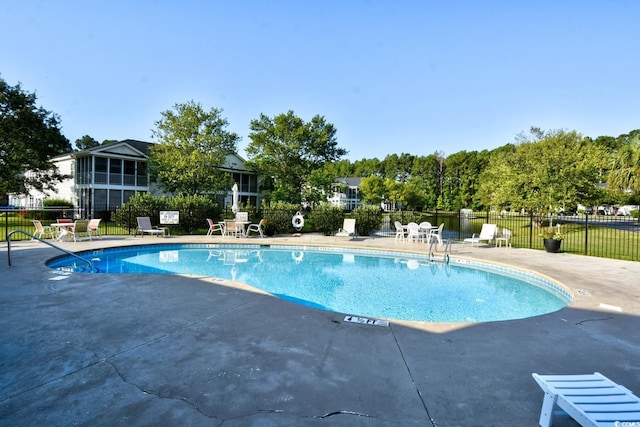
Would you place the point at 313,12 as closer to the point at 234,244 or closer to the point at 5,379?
the point at 234,244

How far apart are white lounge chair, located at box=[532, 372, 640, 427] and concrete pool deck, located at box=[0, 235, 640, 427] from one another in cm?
29

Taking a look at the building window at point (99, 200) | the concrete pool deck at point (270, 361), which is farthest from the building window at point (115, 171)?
the concrete pool deck at point (270, 361)

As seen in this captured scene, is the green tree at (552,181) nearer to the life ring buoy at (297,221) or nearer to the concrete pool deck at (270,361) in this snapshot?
the life ring buoy at (297,221)

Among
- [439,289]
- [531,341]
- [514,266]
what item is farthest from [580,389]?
[514,266]

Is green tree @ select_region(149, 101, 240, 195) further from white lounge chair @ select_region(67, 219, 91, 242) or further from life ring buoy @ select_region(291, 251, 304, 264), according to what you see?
life ring buoy @ select_region(291, 251, 304, 264)

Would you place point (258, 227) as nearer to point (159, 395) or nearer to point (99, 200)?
point (159, 395)

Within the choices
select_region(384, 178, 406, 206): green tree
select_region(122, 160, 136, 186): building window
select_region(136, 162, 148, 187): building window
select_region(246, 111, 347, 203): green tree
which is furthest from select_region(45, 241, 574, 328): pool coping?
select_region(384, 178, 406, 206): green tree

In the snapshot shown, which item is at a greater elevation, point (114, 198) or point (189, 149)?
point (189, 149)

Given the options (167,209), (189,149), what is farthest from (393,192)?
(167,209)

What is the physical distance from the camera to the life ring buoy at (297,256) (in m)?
11.5

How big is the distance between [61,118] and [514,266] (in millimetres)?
27578

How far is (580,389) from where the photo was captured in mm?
2201

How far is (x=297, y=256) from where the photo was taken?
12.3 m

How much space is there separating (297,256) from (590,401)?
10.5m
